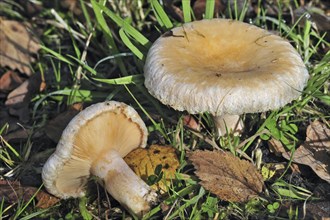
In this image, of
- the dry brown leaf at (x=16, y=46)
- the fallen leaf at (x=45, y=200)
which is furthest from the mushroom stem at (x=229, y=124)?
the dry brown leaf at (x=16, y=46)

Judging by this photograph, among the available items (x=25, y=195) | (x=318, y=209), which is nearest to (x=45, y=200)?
(x=25, y=195)

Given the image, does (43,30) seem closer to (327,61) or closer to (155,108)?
(155,108)

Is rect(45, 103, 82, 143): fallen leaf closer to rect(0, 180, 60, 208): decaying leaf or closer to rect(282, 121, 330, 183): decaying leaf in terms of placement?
rect(0, 180, 60, 208): decaying leaf

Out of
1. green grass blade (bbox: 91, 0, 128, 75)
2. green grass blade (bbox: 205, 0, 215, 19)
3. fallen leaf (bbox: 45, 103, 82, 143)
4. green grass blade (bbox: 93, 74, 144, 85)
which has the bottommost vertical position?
fallen leaf (bbox: 45, 103, 82, 143)

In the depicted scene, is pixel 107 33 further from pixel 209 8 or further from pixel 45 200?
pixel 45 200

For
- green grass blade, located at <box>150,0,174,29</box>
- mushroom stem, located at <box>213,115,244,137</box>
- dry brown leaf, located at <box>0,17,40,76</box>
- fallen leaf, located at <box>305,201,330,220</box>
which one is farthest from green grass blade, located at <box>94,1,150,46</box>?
fallen leaf, located at <box>305,201,330,220</box>

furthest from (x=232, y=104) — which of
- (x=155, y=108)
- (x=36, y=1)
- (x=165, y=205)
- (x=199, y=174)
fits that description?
(x=36, y=1)

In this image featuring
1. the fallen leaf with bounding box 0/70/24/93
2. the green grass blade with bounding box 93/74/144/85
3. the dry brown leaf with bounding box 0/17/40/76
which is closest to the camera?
the green grass blade with bounding box 93/74/144/85
